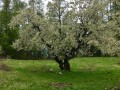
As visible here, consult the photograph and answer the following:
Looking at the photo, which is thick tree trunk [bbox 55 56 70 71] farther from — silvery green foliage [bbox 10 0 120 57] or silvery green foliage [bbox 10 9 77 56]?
silvery green foliage [bbox 10 9 77 56]

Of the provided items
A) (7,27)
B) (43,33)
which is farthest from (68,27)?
(7,27)

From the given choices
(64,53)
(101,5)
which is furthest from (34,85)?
(101,5)

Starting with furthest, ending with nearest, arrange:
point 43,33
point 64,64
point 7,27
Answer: point 7,27 < point 64,64 < point 43,33

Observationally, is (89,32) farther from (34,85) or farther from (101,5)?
(34,85)

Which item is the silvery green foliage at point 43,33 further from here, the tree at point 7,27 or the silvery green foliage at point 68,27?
the tree at point 7,27

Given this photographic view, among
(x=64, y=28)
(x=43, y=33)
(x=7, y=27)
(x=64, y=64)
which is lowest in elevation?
(x=64, y=64)

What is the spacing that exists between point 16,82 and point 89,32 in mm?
13216

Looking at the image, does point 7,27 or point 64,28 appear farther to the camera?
point 7,27

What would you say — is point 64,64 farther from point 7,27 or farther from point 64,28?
point 7,27

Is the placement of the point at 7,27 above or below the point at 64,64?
above

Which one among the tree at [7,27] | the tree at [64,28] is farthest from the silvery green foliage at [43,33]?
the tree at [7,27]

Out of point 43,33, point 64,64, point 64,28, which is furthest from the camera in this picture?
point 64,64

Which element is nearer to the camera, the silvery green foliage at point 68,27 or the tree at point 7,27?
the silvery green foliage at point 68,27

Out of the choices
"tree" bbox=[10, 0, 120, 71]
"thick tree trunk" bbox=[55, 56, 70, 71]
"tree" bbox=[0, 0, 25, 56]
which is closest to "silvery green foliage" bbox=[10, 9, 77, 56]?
"tree" bbox=[10, 0, 120, 71]
